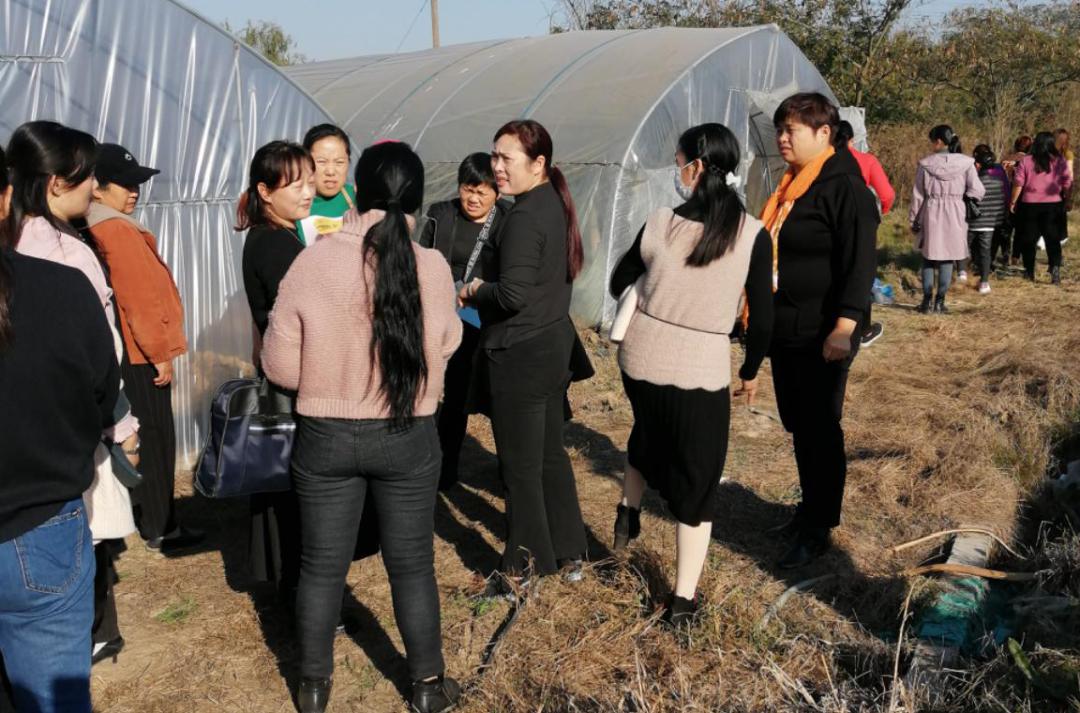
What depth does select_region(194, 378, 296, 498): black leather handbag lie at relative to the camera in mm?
3359

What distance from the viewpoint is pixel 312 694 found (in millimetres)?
3178

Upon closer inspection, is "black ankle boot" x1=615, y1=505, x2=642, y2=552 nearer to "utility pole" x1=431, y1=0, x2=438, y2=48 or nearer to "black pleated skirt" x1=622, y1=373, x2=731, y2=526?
"black pleated skirt" x1=622, y1=373, x2=731, y2=526

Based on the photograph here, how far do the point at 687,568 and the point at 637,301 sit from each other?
0.97 metres

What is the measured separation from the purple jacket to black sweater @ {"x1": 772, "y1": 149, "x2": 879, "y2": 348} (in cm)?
644

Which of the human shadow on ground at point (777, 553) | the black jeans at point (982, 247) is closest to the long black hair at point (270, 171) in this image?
the human shadow on ground at point (777, 553)

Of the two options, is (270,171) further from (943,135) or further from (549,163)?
(943,135)

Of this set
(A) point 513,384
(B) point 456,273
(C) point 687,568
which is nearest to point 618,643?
(C) point 687,568

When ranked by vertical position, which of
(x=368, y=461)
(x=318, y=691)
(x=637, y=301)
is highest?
(x=637, y=301)

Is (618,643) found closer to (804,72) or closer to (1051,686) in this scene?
(1051,686)

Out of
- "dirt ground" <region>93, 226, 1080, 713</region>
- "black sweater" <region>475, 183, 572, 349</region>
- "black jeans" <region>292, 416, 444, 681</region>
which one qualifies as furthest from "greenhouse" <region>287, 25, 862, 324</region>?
"black jeans" <region>292, 416, 444, 681</region>

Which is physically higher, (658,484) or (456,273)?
(456,273)

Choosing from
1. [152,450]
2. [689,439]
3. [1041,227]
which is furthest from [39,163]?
[1041,227]

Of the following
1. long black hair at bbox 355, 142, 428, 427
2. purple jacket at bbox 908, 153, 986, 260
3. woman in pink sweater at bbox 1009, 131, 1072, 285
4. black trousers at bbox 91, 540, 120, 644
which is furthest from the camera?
woman in pink sweater at bbox 1009, 131, 1072, 285

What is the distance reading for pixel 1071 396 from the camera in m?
6.07
